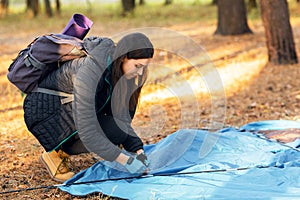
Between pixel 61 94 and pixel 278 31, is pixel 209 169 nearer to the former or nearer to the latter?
pixel 61 94

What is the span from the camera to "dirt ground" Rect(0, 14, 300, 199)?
3654 millimetres

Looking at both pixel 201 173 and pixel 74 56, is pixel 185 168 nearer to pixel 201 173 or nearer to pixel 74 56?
pixel 201 173

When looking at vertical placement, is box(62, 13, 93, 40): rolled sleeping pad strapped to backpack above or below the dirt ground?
above

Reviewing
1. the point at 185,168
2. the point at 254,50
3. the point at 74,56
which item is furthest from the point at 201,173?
the point at 254,50

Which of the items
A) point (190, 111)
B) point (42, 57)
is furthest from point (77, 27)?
point (190, 111)

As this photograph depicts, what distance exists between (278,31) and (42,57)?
459 cm

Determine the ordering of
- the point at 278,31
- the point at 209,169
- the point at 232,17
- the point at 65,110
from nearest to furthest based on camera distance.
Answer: the point at 65,110 → the point at 209,169 → the point at 278,31 → the point at 232,17

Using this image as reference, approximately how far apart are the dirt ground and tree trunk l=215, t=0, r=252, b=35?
1928mm

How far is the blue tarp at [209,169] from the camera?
3012 mm

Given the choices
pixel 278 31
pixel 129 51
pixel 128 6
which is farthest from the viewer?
pixel 128 6

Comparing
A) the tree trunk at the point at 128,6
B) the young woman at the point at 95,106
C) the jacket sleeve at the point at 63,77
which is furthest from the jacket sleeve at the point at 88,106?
the tree trunk at the point at 128,6

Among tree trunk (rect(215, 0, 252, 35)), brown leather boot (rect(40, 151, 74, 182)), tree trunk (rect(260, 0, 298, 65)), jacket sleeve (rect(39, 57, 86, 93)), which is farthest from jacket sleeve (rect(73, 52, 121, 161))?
tree trunk (rect(215, 0, 252, 35))

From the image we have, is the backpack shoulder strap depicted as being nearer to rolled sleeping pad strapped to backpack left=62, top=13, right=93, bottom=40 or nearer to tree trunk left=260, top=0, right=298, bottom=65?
rolled sleeping pad strapped to backpack left=62, top=13, right=93, bottom=40

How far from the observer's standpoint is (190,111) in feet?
17.5
